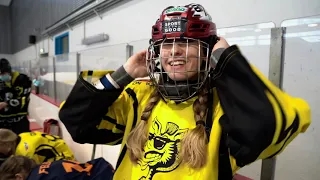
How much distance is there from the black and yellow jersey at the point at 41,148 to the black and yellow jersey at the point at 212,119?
1466 mm

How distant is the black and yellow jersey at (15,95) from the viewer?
2.57 m

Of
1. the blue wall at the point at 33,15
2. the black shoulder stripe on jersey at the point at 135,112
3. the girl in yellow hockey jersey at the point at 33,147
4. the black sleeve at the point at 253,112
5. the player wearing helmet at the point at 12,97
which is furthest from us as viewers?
the blue wall at the point at 33,15

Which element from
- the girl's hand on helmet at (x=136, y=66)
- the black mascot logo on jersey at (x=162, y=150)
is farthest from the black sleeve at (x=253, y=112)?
the girl's hand on helmet at (x=136, y=66)

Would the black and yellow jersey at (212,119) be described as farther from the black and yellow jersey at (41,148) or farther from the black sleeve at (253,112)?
the black and yellow jersey at (41,148)

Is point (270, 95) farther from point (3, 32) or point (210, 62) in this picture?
point (3, 32)

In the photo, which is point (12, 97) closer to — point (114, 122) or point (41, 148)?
point (41, 148)

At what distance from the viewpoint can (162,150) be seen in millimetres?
666

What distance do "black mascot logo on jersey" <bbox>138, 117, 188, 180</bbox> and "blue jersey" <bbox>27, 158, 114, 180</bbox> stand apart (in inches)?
38.8

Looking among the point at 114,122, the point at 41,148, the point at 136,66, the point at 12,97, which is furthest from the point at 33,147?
the point at 136,66

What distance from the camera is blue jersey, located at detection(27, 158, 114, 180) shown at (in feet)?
4.83

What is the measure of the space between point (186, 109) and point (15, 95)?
2.51m

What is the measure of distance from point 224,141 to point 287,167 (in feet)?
1.88

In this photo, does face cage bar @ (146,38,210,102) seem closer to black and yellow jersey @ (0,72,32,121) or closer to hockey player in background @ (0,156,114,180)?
hockey player in background @ (0,156,114,180)

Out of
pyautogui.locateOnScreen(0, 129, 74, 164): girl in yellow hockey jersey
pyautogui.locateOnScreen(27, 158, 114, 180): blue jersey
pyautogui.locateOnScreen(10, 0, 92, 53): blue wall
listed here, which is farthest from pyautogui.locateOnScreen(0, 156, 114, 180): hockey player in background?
pyautogui.locateOnScreen(10, 0, 92, 53): blue wall
